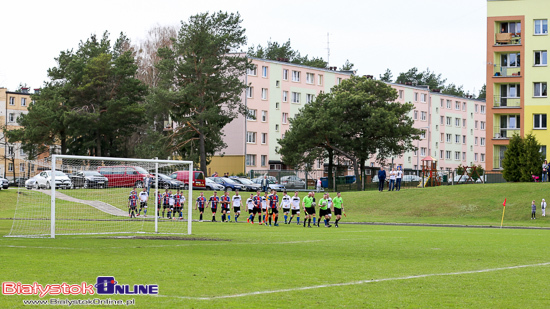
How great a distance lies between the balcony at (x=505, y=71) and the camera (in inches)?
2389

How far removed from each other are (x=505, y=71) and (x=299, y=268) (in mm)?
52183

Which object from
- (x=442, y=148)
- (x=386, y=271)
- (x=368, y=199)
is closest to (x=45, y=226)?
(x=386, y=271)

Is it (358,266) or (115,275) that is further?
(358,266)

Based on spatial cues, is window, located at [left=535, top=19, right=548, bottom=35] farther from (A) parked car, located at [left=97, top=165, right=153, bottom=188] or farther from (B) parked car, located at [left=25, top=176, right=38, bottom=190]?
(B) parked car, located at [left=25, top=176, right=38, bottom=190]

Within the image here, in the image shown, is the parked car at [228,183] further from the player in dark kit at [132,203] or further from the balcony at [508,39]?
the balcony at [508,39]

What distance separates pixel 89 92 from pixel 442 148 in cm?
6382

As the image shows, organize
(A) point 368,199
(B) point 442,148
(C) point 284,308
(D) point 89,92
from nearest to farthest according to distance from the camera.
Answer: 1. (C) point 284,308
2. (A) point 368,199
3. (D) point 89,92
4. (B) point 442,148

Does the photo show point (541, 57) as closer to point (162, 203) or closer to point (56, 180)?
point (162, 203)

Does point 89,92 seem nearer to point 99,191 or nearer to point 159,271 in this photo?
point 99,191

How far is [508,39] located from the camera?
198 ft

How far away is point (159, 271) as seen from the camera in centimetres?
1317

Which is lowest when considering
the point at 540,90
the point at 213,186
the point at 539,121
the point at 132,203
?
the point at 132,203

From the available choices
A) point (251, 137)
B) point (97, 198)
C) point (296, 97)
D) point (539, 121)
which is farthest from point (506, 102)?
point (97, 198)

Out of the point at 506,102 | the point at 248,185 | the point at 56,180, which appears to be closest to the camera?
the point at 56,180
